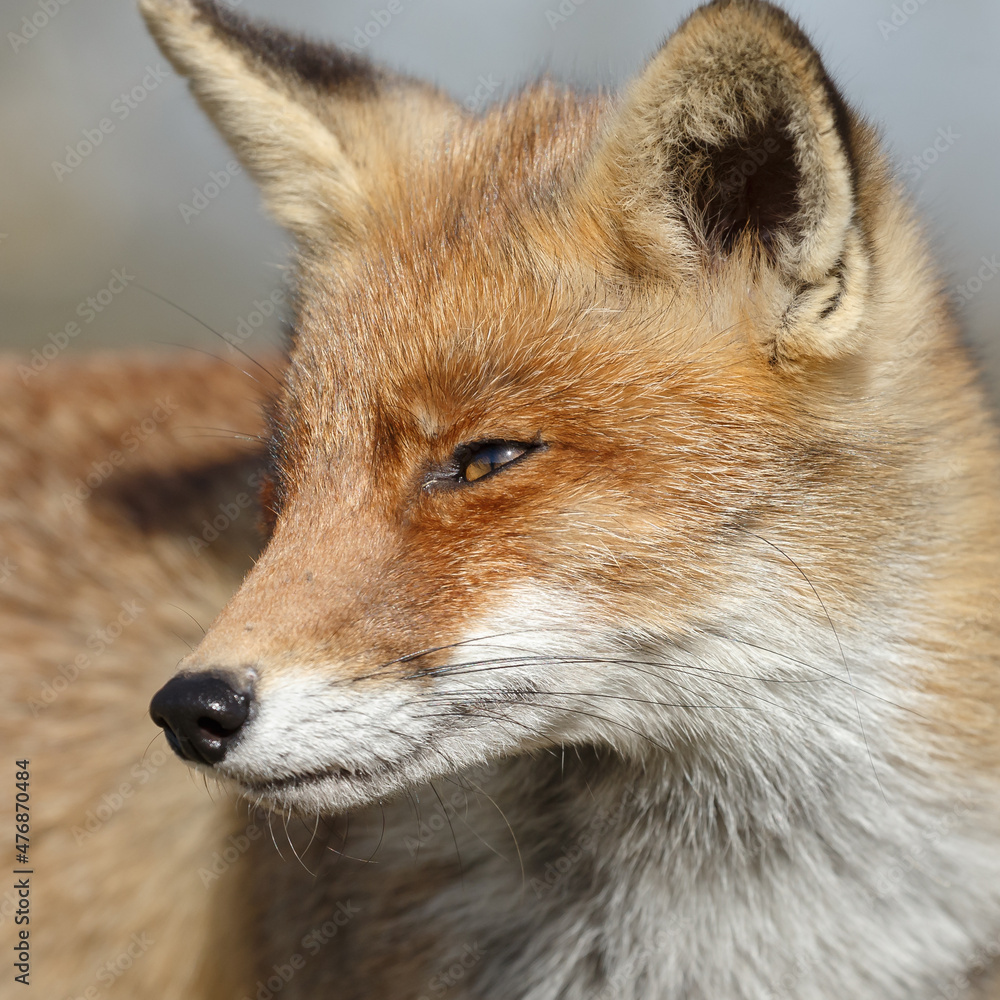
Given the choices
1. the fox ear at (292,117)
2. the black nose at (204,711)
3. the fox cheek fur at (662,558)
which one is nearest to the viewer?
the black nose at (204,711)

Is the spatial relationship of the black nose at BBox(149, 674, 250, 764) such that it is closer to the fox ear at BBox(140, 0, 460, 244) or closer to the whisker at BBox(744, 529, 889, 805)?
the whisker at BBox(744, 529, 889, 805)

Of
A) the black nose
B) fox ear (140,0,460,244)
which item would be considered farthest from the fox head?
fox ear (140,0,460,244)

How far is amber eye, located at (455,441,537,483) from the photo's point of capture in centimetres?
267

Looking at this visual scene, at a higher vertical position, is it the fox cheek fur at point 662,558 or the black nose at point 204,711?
the fox cheek fur at point 662,558

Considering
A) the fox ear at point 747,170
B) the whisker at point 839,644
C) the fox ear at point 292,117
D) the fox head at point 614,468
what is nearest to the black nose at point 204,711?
the fox head at point 614,468

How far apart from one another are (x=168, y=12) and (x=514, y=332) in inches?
75.1

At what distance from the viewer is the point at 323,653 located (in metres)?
2.34

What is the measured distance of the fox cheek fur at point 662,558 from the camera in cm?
245

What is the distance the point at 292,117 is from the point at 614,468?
201 centimetres

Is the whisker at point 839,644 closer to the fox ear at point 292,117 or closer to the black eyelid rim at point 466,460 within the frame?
the black eyelid rim at point 466,460

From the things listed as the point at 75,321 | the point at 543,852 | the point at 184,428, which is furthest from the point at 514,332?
the point at 75,321

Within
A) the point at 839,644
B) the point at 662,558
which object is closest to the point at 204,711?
the point at 662,558

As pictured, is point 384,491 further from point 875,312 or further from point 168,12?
point 168,12

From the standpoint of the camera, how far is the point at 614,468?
261 centimetres
